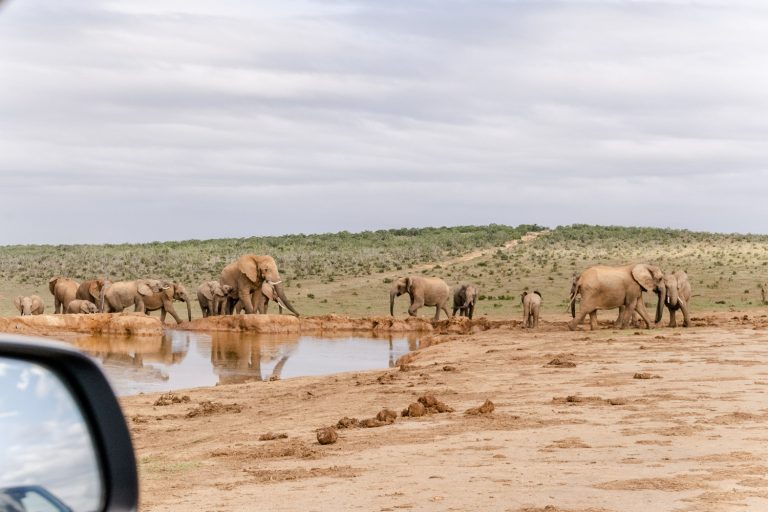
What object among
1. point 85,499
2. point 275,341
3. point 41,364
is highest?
point 41,364

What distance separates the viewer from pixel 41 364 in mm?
2553

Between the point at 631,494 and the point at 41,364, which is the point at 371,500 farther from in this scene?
the point at 41,364

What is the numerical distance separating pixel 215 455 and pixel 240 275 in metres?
24.6

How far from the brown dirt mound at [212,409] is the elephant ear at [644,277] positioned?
13.3 m

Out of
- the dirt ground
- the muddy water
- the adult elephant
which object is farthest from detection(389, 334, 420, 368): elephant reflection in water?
the adult elephant

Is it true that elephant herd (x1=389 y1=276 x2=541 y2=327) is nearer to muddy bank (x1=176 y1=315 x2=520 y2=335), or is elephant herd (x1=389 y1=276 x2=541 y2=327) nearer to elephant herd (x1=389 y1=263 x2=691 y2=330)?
muddy bank (x1=176 y1=315 x2=520 y2=335)

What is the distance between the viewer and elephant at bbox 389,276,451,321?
3434 centimetres

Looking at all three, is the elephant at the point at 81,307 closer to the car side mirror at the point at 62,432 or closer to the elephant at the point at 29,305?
the elephant at the point at 29,305

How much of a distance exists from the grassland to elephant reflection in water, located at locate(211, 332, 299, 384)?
935cm

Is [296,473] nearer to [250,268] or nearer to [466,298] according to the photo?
[466,298]

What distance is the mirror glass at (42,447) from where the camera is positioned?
2312mm

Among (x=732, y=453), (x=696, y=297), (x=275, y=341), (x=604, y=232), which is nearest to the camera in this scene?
(x=732, y=453)

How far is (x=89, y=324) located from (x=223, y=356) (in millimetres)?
6829

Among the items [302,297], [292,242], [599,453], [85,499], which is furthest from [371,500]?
[292,242]
